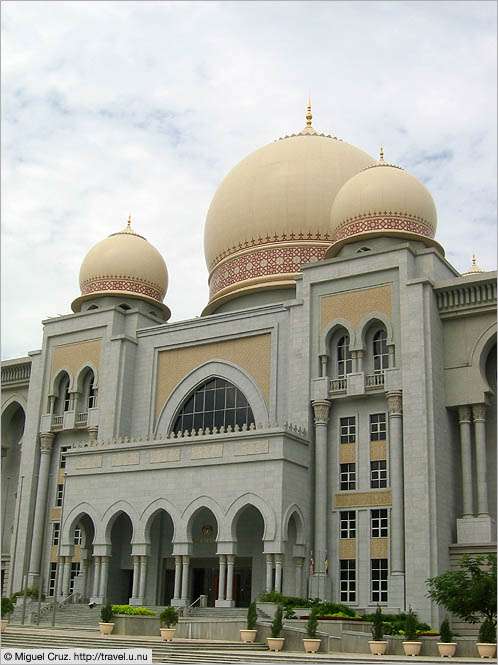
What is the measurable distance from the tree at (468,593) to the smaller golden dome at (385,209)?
1202cm

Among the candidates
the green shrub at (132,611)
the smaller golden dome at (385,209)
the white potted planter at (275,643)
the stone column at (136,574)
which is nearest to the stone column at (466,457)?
the smaller golden dome at (385,209)

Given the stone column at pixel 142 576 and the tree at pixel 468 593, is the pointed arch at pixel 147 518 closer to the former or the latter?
the stone column at pixel 142 576

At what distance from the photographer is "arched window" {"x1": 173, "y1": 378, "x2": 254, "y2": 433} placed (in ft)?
98.1

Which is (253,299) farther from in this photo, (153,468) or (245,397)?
(153,468)

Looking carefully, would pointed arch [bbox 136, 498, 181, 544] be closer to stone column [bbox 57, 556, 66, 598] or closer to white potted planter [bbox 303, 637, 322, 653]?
stone column [bbox 57, 556, 66, 598]

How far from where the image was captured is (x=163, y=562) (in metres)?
29.1

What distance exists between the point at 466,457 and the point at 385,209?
892 centimetres

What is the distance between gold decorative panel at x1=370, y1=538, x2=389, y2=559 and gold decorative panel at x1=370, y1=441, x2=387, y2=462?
2.46m

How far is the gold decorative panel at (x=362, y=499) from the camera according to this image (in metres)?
25.5

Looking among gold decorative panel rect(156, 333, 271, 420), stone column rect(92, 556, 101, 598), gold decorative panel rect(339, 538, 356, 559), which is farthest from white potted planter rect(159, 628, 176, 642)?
gold decorative panel rect(156, 333, 271, 420)

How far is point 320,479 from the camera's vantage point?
26.4 meters

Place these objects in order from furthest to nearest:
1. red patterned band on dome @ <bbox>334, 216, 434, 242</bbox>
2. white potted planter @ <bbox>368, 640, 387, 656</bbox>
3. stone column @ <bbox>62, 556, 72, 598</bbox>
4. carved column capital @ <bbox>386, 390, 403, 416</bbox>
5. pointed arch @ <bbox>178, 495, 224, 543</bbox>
A: red patterned band on dome @ <bbox>334, 216, 434, 242</bbox>, stone column @ <bbox>62, 556, 72, 598</bbox>, pointed arch @ <bbox>178, 495, 224, 543</bbox>, carved column capital @ <bbox>386, 390, 403, 416</bbox>, white potted planter @ <bbox>368, 640, 387, 656</bbox>

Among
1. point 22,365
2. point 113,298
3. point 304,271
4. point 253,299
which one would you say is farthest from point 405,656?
point 22,365

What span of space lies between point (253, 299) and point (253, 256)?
6.02 feet
